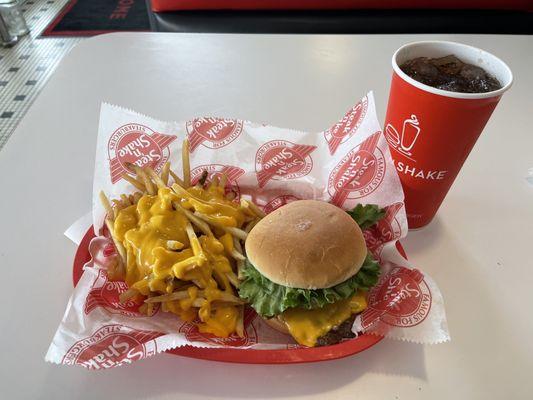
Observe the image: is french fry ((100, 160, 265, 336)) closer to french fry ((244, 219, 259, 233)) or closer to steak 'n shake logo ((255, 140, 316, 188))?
french fry ((244, 219, 259, 233))

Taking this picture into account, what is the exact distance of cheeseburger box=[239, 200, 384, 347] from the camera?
3.04 ft

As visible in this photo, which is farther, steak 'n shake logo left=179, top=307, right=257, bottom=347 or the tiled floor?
the tiled floor

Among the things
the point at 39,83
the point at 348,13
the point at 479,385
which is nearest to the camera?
the point at 479,385

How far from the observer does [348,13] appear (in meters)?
2.82

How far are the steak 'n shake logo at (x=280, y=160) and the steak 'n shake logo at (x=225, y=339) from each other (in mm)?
451

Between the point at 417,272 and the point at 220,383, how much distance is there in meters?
0.50

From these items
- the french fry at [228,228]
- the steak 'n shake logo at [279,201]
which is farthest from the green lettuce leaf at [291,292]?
the steak 'n shake logo at [279,201]

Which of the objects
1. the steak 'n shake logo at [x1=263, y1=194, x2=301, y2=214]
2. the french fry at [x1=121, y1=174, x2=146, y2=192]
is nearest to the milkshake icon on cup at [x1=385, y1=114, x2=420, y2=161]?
the steak 'n shake logo at [x1=263, y1=194, x2=301, y2=214]

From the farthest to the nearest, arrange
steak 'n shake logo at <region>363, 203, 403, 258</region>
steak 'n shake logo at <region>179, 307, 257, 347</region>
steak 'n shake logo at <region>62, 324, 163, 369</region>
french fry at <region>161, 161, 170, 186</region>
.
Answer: french fry at <region>161, 161, 170, 186</region>, steak 'n shake logo at <region>363, 203, 403, 258</region>, steak 'n shake logo at <region>179, 307, 257, 347</region>, steak 'n shake logo at <region>62, 324, 163, 369</region>

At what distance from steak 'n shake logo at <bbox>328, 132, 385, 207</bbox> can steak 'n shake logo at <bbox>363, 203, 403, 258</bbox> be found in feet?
0.27

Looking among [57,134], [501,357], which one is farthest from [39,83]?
[501,357]

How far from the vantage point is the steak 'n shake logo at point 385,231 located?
107 centimetres

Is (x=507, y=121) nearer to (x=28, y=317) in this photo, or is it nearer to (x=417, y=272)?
(x=417, y=272)

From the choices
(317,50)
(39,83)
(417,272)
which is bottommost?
(39,83)
